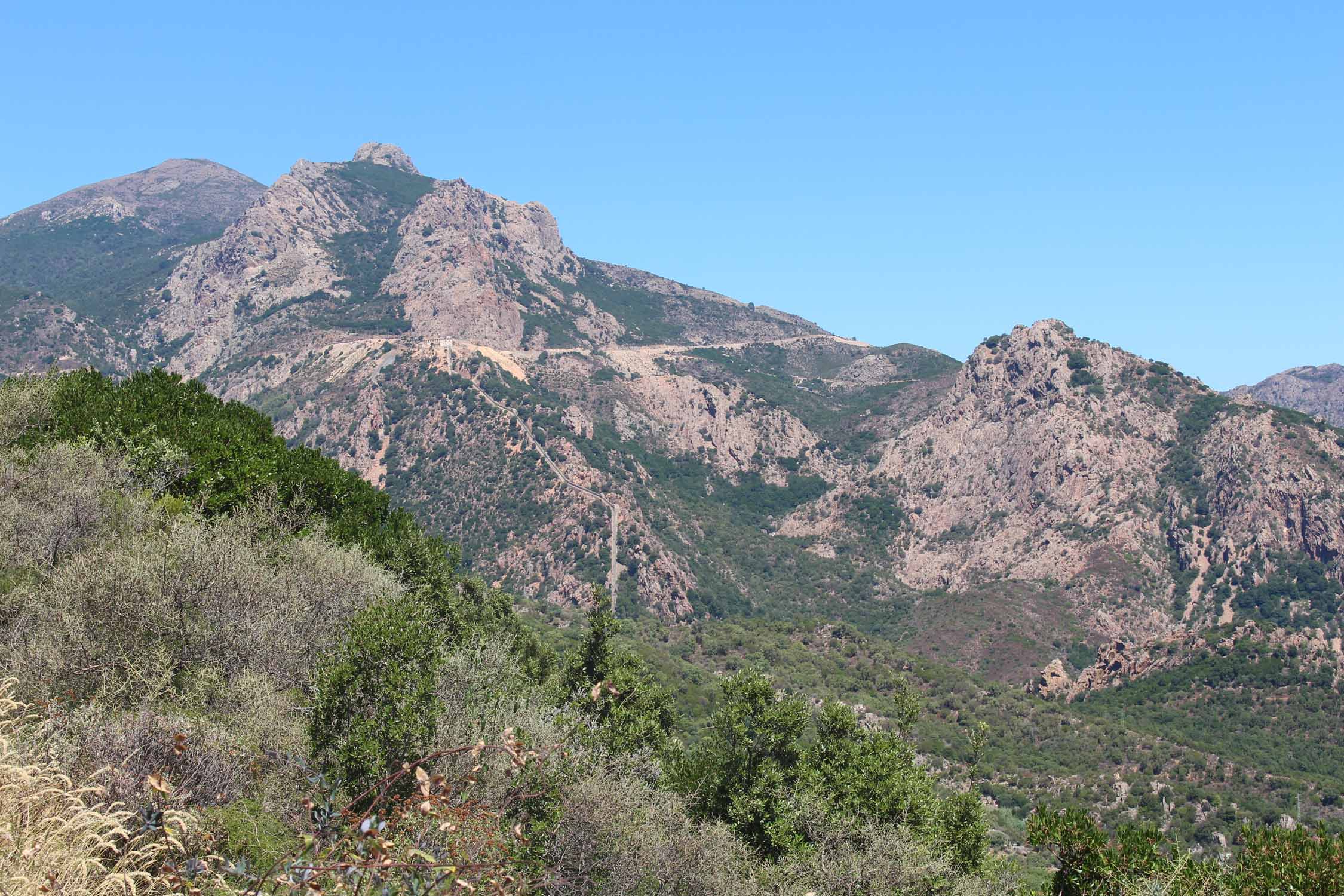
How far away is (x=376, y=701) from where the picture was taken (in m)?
23.6

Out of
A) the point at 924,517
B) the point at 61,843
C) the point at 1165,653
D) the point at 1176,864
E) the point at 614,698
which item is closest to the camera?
the point at 61,843

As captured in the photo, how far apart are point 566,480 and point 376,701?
9786cm

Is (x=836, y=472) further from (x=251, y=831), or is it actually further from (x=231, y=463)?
(x=251, y=831)

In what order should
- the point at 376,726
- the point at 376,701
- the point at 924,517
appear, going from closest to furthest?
the point at 376,726 < the point at 376,701 < the point at 924,517

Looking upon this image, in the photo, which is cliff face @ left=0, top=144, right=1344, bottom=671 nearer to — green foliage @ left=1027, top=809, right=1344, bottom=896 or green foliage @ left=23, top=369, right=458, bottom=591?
green foliage @ left=23, top=369, right=458, bottom=591

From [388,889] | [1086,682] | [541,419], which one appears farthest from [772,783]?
[541,419]

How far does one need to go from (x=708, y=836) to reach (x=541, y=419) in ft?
375

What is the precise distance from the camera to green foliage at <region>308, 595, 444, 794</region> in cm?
2241

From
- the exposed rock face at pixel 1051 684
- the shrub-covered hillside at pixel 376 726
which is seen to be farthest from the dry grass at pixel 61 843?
the exposed rock face at pixel 1051 684

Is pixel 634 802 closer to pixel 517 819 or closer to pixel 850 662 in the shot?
pixel 517 819

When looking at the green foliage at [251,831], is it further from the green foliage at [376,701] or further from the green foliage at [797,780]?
the green foliage at [797,780]

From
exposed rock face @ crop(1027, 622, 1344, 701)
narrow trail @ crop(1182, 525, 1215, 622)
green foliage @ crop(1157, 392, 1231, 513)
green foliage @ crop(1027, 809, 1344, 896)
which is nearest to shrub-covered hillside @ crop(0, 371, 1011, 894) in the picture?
green foliage @ crop(1027, 809, 1344, 896)

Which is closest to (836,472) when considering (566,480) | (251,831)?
(566,480)

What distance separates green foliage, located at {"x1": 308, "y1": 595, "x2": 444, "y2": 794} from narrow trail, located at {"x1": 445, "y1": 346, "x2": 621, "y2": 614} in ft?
235
